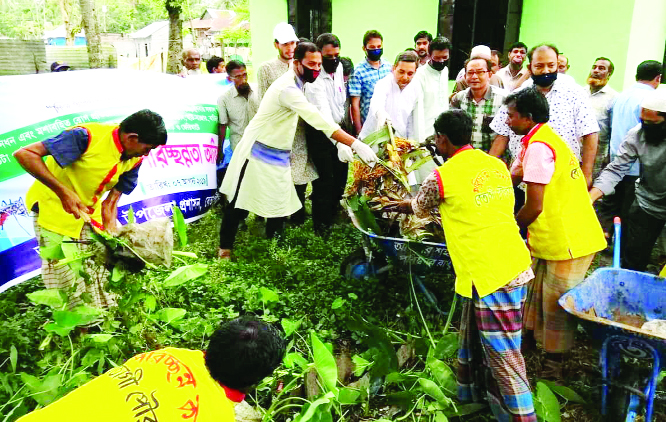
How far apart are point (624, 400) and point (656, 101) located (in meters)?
2.12

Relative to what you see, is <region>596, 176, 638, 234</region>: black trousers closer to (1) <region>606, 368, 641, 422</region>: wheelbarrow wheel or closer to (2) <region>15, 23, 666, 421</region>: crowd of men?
(2) <region>15, 23, 666, 421</region>: crowd of men

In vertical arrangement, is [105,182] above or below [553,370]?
above

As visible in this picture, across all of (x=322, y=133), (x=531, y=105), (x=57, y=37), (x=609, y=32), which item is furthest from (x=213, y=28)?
(x=531, y=105)

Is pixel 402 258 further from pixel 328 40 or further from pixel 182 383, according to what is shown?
pixel 328 40

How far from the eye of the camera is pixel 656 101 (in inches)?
146

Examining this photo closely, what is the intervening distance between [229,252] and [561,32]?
6053 millimetres

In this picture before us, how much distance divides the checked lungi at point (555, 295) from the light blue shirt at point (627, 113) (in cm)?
224

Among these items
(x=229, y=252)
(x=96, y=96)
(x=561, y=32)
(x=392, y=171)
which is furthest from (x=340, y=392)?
(x=561, y=32)

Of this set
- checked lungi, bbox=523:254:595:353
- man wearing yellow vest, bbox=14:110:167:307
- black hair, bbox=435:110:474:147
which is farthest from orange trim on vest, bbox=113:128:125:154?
checked lungi, bbox=523:254:595:353

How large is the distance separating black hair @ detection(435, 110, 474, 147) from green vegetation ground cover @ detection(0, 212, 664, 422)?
46.4 inches

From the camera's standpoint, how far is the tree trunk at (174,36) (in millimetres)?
13711

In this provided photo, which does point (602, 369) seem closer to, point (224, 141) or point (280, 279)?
point (280, 279)

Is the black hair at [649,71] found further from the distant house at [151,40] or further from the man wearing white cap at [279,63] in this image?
the distant house at [151,40]

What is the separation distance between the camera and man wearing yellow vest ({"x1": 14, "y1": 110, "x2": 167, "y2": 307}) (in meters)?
2.92
